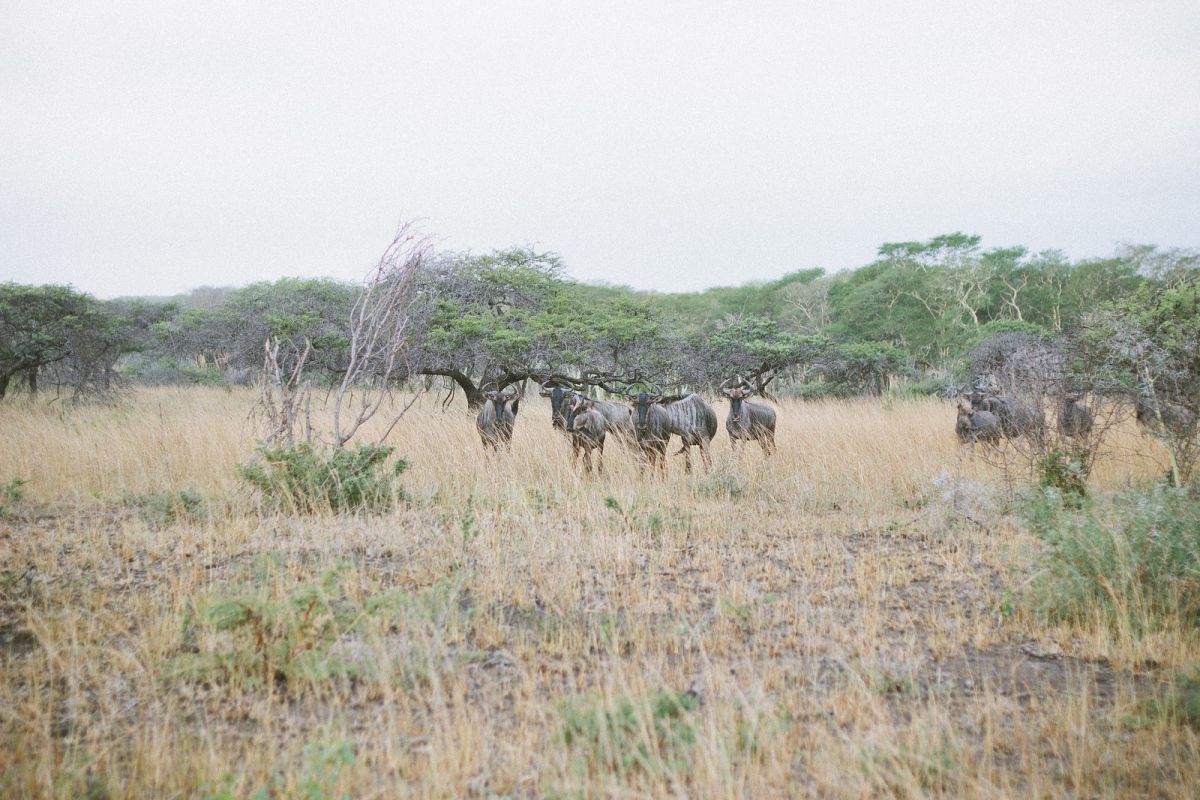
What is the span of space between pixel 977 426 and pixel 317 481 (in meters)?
9.40

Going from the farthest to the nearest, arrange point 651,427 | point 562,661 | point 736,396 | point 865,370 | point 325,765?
point 865,370 → point 736,396 → point 651,427 → point 562,661 → point 325,765

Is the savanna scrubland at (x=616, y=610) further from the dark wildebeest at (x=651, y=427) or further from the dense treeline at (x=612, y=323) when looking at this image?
the dense treeline at (x=612, y=323)

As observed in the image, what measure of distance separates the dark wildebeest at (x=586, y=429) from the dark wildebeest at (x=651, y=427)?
1.77ft

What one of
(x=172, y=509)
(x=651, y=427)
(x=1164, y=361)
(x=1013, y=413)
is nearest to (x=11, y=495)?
(x=172, y=509)

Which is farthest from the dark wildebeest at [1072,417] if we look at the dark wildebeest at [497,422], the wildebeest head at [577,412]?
the dark wildebeest at [497,422]

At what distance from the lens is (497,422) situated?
10.1m

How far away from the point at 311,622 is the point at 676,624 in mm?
2131

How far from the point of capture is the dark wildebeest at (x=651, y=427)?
31.4 feet

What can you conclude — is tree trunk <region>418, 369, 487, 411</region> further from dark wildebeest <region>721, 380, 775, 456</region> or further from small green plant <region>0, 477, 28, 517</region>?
small green plant <region>0, 477, 28, 517</region>

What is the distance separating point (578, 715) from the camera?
120 inches

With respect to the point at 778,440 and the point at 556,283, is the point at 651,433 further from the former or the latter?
the point at 556,283

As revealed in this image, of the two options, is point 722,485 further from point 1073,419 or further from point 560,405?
point 1073,419

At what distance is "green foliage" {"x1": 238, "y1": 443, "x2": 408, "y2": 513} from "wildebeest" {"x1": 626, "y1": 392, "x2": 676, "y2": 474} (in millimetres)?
3598

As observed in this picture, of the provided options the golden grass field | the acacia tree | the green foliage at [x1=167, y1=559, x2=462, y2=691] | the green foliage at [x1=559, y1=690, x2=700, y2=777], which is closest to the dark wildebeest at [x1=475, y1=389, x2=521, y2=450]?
the golden grass field
